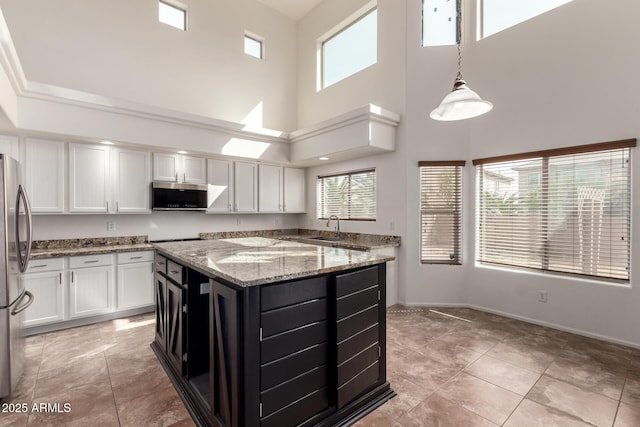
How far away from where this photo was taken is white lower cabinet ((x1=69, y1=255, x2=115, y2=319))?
3531 millimetres

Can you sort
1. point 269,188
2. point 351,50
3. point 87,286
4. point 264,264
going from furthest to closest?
point 269,188, point 351,50, point 87,286, point 264,264

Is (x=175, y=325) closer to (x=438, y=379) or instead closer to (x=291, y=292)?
(x=291, y=292)

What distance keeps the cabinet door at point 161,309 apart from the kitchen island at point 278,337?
0.61 feet

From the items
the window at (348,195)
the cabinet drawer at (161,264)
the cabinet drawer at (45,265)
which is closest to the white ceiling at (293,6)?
the window at (348,195)

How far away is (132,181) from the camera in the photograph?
4.16 m

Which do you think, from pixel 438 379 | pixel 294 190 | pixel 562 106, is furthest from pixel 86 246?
pixel 562 106

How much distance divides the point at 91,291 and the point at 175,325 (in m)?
2.00

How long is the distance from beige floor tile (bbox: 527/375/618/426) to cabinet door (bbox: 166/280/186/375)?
2.64m

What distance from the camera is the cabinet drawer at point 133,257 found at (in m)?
3.85

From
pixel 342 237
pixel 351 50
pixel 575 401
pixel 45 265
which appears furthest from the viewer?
pixel 351 50

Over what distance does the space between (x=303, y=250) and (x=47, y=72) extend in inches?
163

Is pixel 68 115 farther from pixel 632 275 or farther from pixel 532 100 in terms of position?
pixel 632 275

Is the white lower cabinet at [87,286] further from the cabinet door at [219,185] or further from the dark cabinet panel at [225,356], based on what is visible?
the dark cabinet panel at [225,356]

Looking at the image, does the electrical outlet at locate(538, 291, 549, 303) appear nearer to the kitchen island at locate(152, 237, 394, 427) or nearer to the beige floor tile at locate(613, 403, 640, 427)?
the beige floor tile at locate(613, 403, 640, 427)
